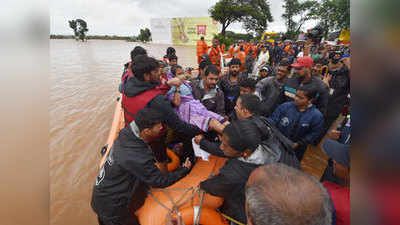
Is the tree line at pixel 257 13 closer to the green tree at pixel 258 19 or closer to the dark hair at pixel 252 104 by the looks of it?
the green tree at pixel 258 19

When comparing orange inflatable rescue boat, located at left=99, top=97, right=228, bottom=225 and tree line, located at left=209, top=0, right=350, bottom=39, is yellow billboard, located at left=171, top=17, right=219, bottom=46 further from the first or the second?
orange inflatable rescue boat, located at left=99, top=97, right=228, bottom=225

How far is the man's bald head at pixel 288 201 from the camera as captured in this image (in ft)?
2.30

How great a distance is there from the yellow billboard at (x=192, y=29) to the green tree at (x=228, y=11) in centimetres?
478

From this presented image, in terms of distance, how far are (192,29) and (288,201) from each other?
3387 centimetres

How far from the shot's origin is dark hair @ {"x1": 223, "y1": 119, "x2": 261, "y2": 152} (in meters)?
1.31

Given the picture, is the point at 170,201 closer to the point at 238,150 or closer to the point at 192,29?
the point at 238,150

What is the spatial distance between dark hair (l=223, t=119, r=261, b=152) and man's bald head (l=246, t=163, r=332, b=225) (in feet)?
1.50

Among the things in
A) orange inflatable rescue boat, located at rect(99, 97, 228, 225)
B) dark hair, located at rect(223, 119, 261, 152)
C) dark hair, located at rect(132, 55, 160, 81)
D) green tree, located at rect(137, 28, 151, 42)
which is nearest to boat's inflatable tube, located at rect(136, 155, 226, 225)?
orange inflatable rescue boat, located at rect(99, 97, 228, 225)

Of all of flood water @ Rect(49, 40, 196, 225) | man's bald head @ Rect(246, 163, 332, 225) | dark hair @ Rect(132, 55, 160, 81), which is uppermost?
dark hair @ Rect(132, 55, 160, 81)

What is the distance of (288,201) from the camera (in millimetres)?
716

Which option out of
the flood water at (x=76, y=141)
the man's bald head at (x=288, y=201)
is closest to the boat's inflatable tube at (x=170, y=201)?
the man's bald head at (x=288, y=201)

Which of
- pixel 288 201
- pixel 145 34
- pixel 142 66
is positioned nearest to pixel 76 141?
pixel 142 66
